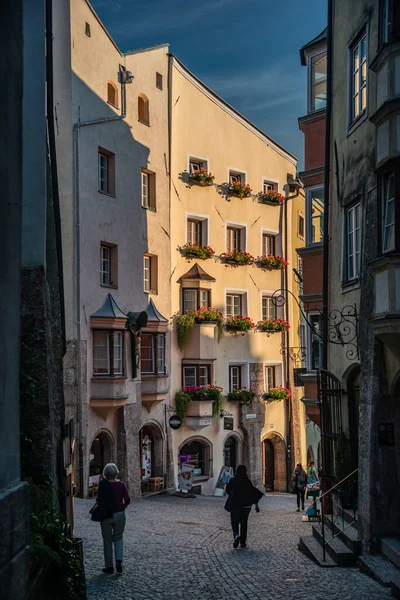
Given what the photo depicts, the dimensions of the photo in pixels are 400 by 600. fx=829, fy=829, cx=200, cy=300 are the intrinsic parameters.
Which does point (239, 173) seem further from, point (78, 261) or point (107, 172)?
point (78, 261)

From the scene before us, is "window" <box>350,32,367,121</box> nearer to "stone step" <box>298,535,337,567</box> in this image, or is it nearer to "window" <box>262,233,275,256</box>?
"stone step" <box>298,535,337,567</box>

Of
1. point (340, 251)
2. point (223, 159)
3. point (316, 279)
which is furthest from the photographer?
point (223, 159)

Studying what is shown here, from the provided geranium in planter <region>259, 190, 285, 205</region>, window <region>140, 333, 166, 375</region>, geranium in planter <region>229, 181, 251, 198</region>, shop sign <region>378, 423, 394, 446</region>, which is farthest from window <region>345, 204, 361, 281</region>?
geranium in planter <region>259, 190, 285, 205</region>

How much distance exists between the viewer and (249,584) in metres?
12.1

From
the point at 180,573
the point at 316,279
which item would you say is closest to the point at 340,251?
the point at 316,279

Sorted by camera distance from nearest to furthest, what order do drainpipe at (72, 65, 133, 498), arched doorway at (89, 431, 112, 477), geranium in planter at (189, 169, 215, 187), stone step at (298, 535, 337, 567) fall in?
stone step at (298, 535, 337, 567) < drainpipe at (72, 65, 133, 498) < arched doorway at (89, 431, 112, 477) < geranium in planter at (189, 169, 215, 187)

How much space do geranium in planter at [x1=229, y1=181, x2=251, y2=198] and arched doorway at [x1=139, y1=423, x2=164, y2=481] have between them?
11.3m

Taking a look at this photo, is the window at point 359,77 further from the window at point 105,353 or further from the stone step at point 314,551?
the window at point 105,353

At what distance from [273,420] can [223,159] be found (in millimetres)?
12079

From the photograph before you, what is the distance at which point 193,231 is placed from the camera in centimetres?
3544

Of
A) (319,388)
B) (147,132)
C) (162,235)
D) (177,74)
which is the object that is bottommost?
(319,388)

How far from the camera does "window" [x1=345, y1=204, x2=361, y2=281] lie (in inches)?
632

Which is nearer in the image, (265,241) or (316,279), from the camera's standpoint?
(316,279)

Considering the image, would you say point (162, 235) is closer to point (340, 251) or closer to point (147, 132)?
point (147, 132)
